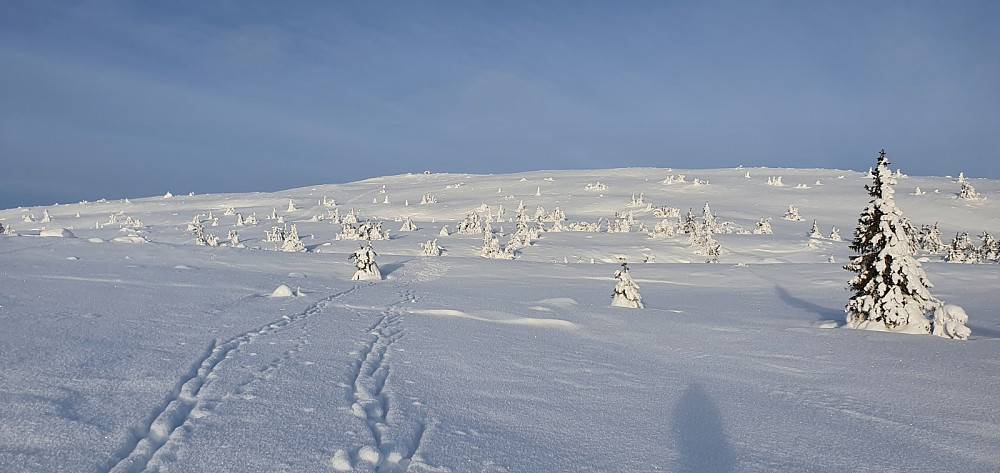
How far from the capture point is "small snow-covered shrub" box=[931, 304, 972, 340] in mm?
9383

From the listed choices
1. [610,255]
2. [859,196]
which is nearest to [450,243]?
[610,255]

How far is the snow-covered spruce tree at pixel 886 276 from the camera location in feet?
33.7

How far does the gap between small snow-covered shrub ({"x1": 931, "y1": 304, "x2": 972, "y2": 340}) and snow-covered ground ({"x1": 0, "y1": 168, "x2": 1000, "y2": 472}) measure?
0.26 m

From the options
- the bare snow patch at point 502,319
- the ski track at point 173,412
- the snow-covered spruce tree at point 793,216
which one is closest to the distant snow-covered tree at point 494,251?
the bare snow patch at point 502,319

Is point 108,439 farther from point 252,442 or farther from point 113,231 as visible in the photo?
point 113,231

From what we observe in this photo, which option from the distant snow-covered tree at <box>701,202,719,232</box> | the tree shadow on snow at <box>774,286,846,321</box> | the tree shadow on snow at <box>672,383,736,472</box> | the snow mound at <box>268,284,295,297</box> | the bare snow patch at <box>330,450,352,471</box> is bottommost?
the tree shadow on snow at <box>774,286,846,321</box>

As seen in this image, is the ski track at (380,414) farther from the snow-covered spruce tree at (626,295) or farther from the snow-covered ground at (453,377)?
the snow-covered spruce tree at (626,295)

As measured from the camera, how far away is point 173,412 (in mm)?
4527

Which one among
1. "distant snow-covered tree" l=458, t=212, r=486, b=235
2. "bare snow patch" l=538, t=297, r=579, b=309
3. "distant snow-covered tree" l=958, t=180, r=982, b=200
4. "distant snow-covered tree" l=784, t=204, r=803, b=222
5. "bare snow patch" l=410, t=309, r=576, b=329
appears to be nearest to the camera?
"bare snow patch" l=410, t=309, r=576, b=329

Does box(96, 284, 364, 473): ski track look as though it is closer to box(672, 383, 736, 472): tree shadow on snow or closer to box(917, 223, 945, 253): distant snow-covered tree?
box(672, 383, 736, 472): tree shadow on snow

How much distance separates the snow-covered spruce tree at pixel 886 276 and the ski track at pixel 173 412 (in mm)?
10243

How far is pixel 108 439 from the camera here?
3918 mm

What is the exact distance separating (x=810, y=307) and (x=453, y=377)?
39.0ft

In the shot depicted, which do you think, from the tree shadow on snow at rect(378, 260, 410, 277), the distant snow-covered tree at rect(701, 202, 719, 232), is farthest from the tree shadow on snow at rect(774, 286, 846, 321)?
the distant snow-covered tree at rect(701, 202, 719, 232)
